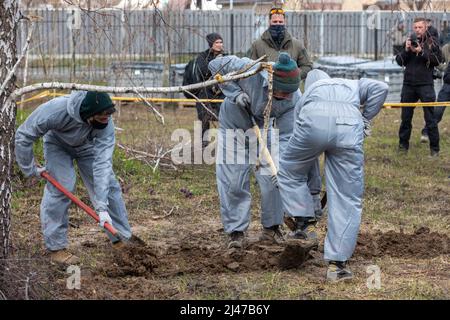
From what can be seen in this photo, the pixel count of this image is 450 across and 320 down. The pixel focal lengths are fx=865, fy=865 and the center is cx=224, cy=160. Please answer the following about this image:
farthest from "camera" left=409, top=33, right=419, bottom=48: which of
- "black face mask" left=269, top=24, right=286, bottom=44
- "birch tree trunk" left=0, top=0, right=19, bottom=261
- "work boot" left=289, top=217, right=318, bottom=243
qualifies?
"birch tree trunk" left=0, top=0, right=19, bottom=261

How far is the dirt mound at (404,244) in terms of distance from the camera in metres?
7.36

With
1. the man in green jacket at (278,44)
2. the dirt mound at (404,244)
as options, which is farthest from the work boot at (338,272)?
the man in green jacket at (278,44)

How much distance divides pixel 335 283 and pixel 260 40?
182 inches

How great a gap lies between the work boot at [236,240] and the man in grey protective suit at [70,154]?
90 cm

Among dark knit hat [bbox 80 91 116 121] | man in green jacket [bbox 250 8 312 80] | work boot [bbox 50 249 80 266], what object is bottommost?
work boot [bbox 50 249 80 266]

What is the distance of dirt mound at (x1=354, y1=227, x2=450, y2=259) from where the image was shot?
7363 millimetres

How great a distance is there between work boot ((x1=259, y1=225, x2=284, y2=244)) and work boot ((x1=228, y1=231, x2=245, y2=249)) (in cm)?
22

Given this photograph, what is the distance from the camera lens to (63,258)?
286 inches

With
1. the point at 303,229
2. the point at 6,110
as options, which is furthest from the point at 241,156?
the point at 6,110

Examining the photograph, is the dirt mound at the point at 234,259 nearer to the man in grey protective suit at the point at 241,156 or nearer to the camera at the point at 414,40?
the man in grey protective suit at the point at 241,156

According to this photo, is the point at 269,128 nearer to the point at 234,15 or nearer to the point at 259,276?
the point at 259,276

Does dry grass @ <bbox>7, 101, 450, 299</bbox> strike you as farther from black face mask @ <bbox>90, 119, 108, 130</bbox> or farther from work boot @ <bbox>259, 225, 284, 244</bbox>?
black face mask @ <bbox>90, 119, 108, 130</bbox>
